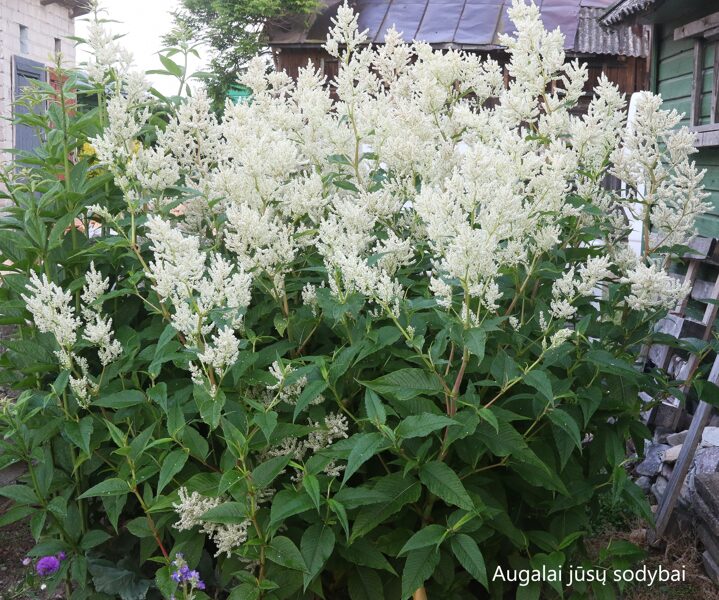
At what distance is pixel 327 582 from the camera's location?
267cm

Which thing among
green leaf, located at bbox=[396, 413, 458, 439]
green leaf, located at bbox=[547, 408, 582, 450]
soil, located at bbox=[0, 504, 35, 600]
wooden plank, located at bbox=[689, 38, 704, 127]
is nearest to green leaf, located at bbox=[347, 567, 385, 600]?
green leaf, located at bbox=[396, 413, 458, 439]

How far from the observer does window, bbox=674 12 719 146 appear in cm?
675

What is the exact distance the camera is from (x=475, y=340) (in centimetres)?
200

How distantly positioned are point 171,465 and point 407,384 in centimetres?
69

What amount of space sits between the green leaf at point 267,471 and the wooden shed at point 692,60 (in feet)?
16.9

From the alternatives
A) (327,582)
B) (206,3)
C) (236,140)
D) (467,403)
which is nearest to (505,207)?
(467,403)

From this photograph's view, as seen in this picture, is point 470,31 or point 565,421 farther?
point 470,31

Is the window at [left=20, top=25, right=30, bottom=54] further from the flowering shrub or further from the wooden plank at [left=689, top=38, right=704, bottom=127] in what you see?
the flowering shrub

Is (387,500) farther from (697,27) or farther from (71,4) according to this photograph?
(71,4)

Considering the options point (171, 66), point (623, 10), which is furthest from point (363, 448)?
point (623, 10)

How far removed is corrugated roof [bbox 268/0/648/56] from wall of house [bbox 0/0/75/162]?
430cm

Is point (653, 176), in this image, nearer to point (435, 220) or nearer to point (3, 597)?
point (435, 220)

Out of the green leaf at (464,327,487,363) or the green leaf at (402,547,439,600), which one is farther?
the green leaf at (402,547,439,600)

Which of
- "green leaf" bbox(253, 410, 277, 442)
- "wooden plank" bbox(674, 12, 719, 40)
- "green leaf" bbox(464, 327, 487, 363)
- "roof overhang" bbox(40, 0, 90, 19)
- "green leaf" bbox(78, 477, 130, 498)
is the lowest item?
"green leaf" bbox(78, 477, 130, 498)
